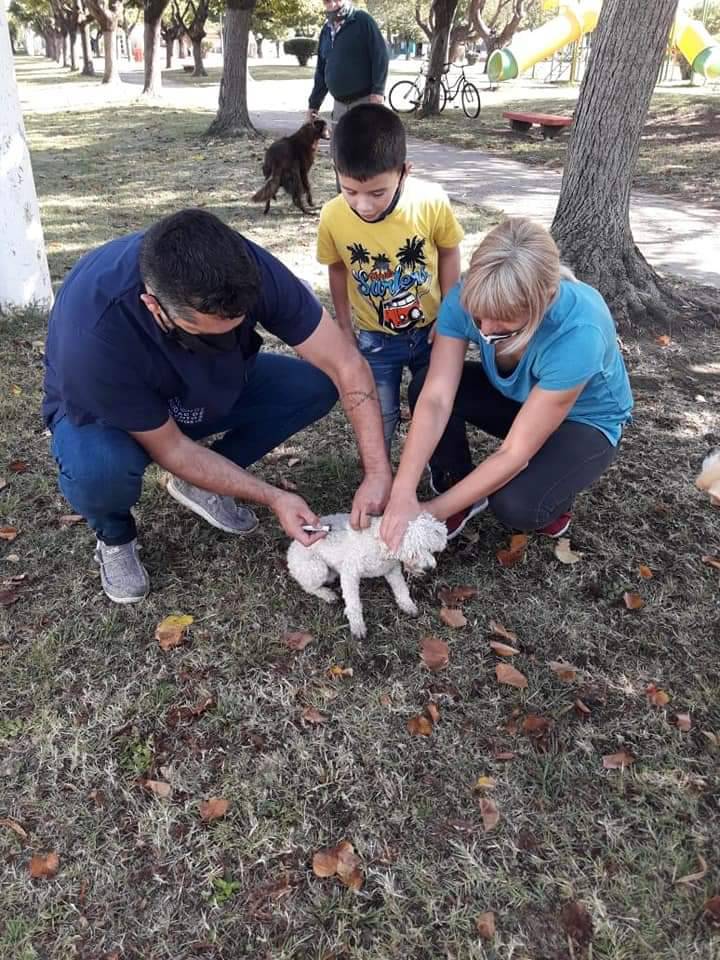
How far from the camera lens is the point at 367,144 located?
2.43 metres

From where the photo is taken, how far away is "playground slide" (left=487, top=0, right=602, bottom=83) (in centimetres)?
2348

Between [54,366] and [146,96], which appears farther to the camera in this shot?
[146,96]

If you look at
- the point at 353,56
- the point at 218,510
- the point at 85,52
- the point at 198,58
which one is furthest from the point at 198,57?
the point at 218,510

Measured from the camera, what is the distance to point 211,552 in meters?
2.81

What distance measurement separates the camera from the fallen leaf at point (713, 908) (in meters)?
1.65

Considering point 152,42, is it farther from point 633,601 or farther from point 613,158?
point 633,601

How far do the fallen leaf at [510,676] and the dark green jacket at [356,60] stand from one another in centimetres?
587

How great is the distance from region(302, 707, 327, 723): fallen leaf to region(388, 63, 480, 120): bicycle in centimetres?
1683

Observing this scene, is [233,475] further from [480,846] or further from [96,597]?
[480,846]

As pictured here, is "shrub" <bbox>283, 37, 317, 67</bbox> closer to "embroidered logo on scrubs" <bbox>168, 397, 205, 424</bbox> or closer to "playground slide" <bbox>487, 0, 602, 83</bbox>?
"playground slide" <bbox>487, 0, 602, 83</bbox>

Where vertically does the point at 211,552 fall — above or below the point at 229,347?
below

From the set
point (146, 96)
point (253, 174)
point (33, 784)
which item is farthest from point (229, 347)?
point (146, 96)

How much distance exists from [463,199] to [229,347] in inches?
269

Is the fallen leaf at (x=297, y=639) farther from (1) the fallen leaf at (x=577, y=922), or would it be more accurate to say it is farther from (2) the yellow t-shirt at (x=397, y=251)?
Answer: (2) the yellow t-shirt at (x=397, y=251)
